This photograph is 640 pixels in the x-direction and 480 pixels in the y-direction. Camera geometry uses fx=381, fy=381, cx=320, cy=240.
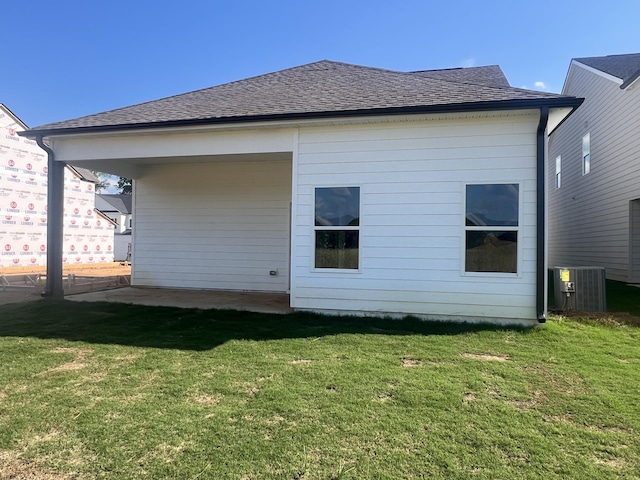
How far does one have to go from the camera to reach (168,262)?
997 centimetres

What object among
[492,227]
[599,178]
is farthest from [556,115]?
[599,178]

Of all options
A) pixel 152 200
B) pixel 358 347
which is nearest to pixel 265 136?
Answer: pixel 358 347

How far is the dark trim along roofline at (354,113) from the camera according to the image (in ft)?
18.1

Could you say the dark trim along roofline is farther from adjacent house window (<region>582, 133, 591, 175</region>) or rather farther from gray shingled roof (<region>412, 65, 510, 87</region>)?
adjacent house window (<region>582, 133, 591, 175</region>)

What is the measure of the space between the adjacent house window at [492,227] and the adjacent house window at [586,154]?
A: 1013 cm

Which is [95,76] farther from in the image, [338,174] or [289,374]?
[289,374]

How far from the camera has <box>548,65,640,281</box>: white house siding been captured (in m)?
10.7

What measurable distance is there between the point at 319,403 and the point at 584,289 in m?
6.22

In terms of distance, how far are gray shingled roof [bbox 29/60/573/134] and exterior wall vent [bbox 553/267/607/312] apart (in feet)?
11.0

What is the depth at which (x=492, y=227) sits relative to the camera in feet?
19.6

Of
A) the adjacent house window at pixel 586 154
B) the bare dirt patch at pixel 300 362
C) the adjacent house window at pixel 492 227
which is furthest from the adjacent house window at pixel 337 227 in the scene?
the adjacent house window at pixel 586 154

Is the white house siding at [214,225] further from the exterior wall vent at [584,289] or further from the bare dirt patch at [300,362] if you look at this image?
the exterior wall vent at [584,289]

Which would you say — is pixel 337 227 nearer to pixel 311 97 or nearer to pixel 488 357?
pixel 311 97

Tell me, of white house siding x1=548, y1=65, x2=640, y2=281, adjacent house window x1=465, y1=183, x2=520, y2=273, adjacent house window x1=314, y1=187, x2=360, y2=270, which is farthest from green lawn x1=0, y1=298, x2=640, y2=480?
white house siding x1=548, y1=65, x2=640, y2=281
